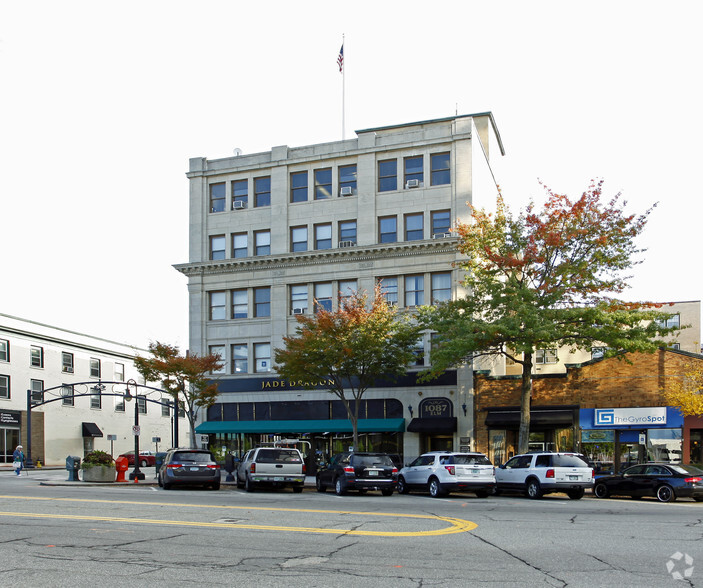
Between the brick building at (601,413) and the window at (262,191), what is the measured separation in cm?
1740

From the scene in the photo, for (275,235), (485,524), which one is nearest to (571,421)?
(275,235)

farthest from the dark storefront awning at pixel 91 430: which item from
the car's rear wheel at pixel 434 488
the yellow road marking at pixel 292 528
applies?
the yellow road marking at pixel 292 528

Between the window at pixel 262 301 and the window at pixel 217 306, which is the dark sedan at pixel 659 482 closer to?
the window at pixel 262 301

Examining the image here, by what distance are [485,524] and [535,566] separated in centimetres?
566

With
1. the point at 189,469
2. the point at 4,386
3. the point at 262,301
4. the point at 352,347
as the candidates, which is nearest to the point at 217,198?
the point at 262,301

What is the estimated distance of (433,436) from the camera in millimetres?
43719

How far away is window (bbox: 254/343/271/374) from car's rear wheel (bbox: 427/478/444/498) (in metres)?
21.1

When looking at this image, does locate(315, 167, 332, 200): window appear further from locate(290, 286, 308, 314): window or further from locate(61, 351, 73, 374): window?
locate(61, 351, 73, 374): window

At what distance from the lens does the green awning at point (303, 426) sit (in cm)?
4319

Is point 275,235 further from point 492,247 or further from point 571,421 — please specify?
point 571,421

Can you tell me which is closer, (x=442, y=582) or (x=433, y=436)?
(x=442, y=582)

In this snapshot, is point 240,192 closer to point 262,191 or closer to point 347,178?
point 262,191

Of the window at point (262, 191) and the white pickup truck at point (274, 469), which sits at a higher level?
the window at point (262, 191)

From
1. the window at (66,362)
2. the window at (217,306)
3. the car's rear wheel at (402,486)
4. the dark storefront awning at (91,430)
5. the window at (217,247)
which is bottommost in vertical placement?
the dark storefront awning at (91,430)
